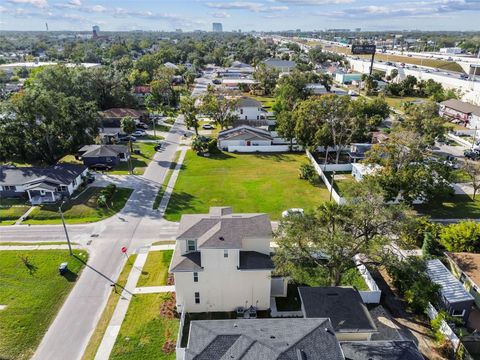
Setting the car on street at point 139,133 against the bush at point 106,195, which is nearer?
the bush at point 106,195

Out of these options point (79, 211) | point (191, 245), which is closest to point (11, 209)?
point (79, 211)

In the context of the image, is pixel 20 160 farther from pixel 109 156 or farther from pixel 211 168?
pixel 211 168

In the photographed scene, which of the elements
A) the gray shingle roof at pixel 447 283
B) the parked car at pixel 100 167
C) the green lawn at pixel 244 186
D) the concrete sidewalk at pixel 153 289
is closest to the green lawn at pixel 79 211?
the green lawn at pixel 244 186

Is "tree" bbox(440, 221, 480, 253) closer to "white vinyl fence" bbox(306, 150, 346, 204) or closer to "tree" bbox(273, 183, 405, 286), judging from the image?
"tree" bbox(273, 183, 405, 286)

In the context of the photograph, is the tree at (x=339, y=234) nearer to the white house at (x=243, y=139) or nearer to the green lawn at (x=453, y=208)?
the green lawn at (x=453, y=208)

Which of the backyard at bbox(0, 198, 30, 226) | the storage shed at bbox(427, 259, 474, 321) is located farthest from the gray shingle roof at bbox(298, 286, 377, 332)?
the backyard at bbox(0, 198, 30, 226)

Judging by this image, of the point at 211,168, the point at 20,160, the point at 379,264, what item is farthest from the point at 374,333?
the point at 20,160

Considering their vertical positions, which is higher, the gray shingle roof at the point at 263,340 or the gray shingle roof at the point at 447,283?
the gray shingle roof at the point at 263,340
